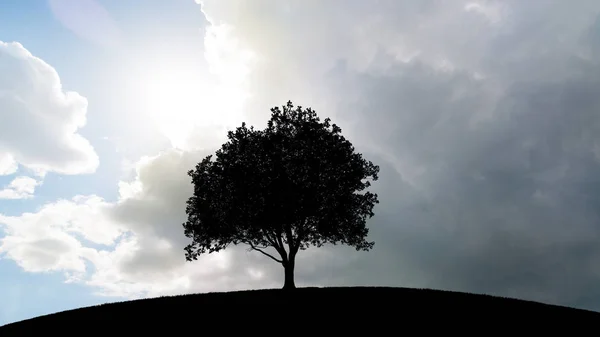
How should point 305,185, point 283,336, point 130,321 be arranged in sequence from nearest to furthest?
point 283,336 < point 130,321 < point 305,185

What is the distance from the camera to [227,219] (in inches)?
1766

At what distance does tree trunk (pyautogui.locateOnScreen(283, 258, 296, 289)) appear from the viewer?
44.6 metres

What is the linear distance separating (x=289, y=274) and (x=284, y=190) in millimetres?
8092

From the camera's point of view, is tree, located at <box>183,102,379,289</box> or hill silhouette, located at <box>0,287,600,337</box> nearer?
hill silhouette, located at <box>0,287,600,337</box>

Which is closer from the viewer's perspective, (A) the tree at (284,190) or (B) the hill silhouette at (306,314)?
(B) the hill silhouette at (306,314)

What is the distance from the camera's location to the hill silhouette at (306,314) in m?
28.7

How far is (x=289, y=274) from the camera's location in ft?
147

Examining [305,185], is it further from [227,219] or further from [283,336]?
[283,336]

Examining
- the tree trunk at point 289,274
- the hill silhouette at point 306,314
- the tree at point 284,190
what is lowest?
the hill silhouette at point 306,314

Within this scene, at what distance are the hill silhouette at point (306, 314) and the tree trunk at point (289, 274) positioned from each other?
332 cm

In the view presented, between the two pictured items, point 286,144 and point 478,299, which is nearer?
point 478,299

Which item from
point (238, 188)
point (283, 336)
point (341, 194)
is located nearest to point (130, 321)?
point (283, 336)

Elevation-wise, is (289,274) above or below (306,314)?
above

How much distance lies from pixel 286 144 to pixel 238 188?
6251mm
